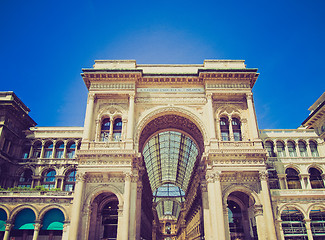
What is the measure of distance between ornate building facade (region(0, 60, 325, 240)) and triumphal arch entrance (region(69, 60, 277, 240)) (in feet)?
0.38

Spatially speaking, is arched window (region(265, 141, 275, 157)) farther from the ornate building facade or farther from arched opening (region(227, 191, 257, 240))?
arched opening (region(227, 191, 257, 240))

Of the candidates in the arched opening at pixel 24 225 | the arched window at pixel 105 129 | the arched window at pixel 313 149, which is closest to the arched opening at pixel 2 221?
the arched opening at pixel 24 225

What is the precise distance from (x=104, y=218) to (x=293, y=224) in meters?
22.0

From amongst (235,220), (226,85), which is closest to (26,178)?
(235,220)

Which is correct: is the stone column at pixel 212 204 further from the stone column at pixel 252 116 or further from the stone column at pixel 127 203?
the stone column at pixel 127 203

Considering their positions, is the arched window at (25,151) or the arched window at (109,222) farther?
the arched window at (25,151)

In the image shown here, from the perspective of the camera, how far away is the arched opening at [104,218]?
2784 centimetres

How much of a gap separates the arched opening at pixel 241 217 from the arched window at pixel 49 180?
988 inches

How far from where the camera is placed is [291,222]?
2845 centimetres

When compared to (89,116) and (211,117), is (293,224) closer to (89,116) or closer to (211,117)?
(211,117)

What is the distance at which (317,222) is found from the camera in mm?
28875

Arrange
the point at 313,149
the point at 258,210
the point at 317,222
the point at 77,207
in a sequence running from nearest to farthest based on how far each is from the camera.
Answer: the point at 77,207 < the point at 258,210 < the point at 317,222 < the point at 313,149

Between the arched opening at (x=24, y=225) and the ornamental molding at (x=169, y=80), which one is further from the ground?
the ornamental molding at (x=169, y=80)

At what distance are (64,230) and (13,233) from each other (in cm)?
642
